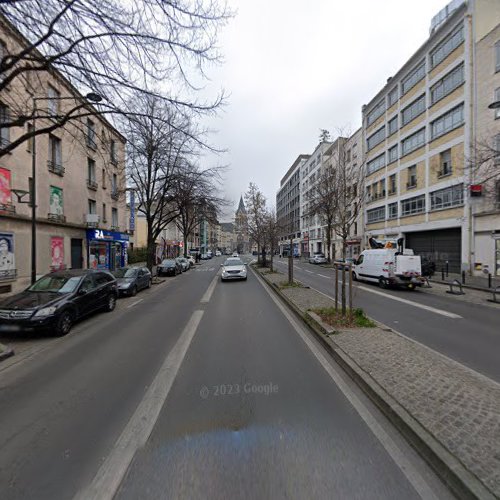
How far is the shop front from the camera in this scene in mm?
20203

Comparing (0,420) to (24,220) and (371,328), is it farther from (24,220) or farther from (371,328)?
(24,220)

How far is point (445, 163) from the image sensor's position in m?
21.7

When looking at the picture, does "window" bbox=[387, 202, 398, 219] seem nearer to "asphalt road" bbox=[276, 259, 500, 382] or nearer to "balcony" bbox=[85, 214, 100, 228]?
"asphalt road" bbox=[276, 259, 500, 382]

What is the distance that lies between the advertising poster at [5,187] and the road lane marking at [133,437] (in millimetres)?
13490

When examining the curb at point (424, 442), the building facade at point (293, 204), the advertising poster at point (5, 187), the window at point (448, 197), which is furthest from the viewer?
the building facade at point (293, 204)

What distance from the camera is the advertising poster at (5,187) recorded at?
504 inches

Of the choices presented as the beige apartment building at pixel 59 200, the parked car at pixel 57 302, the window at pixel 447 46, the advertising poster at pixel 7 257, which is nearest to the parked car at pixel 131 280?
the parked car at pixel 57 302

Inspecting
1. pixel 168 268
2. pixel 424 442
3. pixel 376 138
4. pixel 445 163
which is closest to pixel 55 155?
pixel 168 268

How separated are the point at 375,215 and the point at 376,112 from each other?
11.8 metres

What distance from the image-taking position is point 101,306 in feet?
29.6

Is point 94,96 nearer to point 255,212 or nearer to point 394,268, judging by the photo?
point 394,268

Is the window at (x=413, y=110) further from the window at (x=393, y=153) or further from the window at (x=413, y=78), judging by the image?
the window at (x=393, y=153)

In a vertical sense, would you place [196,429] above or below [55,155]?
below

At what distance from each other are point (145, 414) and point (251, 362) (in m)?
1.98
